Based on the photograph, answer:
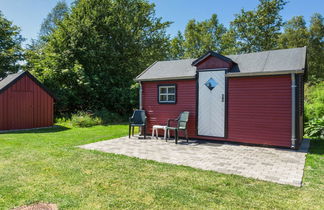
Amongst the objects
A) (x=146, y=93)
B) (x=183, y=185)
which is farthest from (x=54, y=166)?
(x=146, y=93)

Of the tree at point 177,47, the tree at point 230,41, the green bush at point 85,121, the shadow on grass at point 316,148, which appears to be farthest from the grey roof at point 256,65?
the tree at point 177,47

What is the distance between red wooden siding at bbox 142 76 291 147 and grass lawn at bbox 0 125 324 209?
5.13 ft

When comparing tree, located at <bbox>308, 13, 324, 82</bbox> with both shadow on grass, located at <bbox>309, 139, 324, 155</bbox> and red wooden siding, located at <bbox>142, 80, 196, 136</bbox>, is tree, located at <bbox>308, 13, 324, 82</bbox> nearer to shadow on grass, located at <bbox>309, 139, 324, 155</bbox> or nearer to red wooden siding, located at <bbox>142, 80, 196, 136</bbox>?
shadow on grass, located at <bbox>309, 139, 324, 155</bbox>

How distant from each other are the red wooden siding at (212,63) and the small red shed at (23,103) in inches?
312

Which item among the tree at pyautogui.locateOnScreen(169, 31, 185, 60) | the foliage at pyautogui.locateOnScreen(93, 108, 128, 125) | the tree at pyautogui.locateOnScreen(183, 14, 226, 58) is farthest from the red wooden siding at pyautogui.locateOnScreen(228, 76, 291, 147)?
the tree at pyautogui.locateOnScreen(169, 31, 185, 60)

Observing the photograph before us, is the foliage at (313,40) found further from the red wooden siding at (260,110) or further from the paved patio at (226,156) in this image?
the red wooden siding at (260,110)

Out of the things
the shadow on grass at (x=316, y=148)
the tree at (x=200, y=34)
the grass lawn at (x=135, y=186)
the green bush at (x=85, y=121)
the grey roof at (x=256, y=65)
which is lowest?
the grass lawn at (x=135, y=186)

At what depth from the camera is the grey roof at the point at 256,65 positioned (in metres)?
6.45

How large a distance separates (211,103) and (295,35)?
20.0 m

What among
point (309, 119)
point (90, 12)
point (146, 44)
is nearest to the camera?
point (309, 119)

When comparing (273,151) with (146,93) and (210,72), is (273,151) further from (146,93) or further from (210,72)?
(146,93)

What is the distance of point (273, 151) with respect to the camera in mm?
6156

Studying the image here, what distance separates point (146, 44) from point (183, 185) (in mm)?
18714

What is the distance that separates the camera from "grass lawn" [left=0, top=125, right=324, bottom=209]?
3.01m
